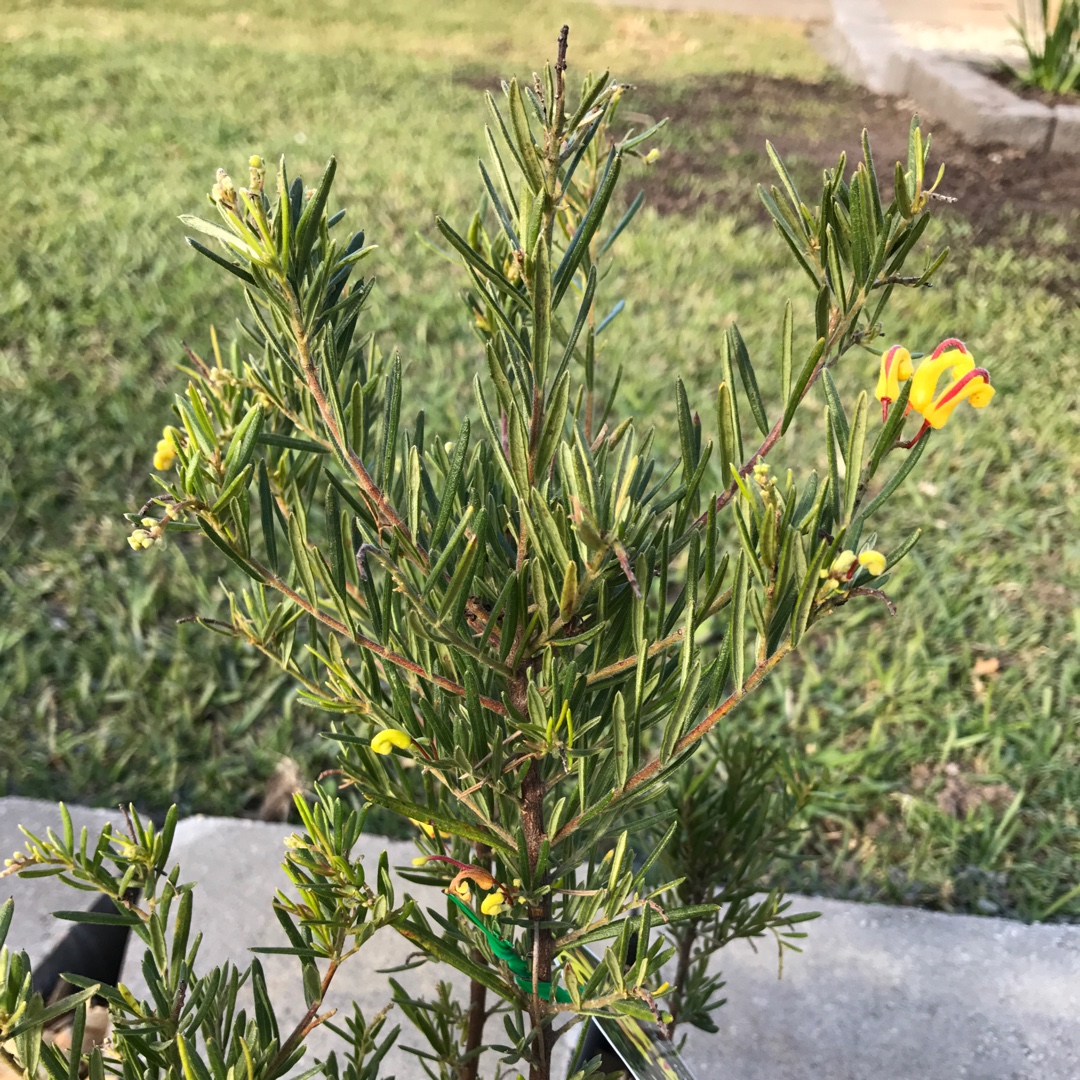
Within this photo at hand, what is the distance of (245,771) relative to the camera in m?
1.85

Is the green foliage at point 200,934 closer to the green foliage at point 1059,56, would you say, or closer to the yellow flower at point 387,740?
the yellow flower at point 387,740

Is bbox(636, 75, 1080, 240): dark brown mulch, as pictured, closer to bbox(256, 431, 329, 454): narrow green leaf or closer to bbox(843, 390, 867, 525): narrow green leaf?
bbox(256, 431, 329, 454): narrow green leaf

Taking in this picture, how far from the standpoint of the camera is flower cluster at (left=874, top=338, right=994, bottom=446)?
0.54 meters

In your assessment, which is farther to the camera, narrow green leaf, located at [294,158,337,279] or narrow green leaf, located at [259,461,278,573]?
narrow green leaf, located at [259,461,278,573]

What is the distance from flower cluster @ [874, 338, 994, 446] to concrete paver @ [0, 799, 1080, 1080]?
958 millimetres

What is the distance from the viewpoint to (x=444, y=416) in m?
2.67

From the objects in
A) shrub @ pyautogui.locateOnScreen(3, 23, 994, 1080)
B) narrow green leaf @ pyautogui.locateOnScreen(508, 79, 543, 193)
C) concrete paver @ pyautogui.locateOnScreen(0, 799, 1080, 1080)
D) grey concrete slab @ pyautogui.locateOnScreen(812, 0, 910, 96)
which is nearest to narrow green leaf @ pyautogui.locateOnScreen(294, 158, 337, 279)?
shrub @ pyautogui.locateOnScreen(3, 23, 994, 1080)

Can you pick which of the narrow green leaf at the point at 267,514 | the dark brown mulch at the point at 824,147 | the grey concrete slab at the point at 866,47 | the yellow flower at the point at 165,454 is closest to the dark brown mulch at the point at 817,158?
the dark brown mulch at the point at 824,147

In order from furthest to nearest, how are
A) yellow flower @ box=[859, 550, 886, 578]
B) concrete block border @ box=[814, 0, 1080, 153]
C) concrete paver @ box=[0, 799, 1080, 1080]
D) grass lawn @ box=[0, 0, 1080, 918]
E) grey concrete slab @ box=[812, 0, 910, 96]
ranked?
grey concrete slab @ box=[812, 0, 910, 96]
concrete block border @ box=[814, 0, 1080, 153]
grass lawn @ box=[0, 0, 1080, 918]
concrete paver @ box=[0, 799, 1080, 1080]
yellow flower @ box=[859, 550, 886, 578]

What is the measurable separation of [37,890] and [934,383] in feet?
4.56

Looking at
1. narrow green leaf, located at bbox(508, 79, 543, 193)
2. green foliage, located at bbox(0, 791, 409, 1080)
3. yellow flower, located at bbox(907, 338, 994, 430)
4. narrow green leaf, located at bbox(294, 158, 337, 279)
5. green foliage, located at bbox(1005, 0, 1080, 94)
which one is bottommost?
green foliage, located at bbox(0, 791, 409, 1080)

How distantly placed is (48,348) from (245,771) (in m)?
1.78

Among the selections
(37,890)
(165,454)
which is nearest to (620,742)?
(165,454)

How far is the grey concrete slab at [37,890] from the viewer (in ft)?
4.24
